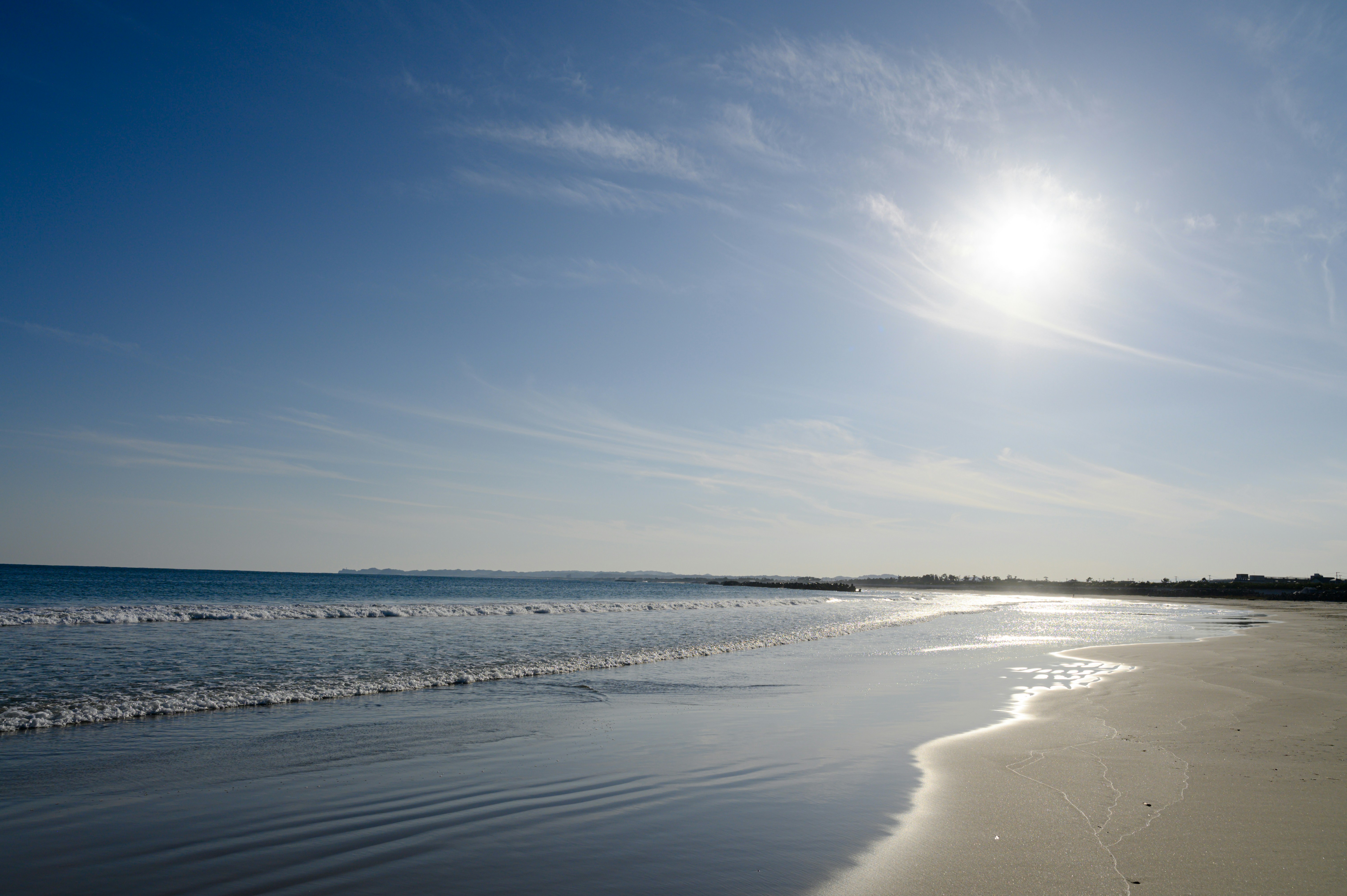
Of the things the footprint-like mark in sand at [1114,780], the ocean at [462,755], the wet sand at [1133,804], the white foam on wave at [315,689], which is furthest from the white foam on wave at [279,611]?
the footprint-like mark in sand at [1114,780]

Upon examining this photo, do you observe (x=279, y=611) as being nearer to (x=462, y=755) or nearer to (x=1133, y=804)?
(x=462, y=755)

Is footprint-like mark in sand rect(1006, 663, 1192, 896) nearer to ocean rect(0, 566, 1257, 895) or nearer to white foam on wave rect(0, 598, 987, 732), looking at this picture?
ocean rect(0, 566, 1257, 895)

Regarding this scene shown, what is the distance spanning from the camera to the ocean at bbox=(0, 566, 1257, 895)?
5.13 meters

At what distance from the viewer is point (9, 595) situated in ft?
173

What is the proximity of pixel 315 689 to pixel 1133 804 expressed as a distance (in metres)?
13.2

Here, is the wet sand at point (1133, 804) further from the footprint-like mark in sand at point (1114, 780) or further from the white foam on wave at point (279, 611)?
the white foam on wave at point (279, 611)

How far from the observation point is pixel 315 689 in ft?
43.1

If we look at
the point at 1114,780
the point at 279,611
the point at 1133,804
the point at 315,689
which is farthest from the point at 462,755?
the point at 279,611

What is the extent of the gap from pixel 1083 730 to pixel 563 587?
387 feet

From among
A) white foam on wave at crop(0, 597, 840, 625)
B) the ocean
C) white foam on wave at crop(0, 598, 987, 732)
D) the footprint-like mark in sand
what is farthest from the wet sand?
white foam on wave at crop(0, 597, 840, 625)

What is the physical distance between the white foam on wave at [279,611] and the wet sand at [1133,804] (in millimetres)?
31861

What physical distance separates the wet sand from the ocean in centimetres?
48

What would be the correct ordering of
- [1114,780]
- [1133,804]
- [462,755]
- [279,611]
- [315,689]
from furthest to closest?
1. [279,611]
2. [315,689]
3. [462,755]
4. [1114,780]
5. [1133,804]

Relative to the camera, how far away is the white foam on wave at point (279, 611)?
93.1ft
